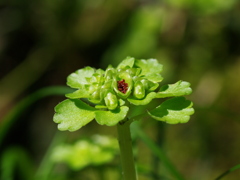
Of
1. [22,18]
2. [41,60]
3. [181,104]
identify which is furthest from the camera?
[22,18]

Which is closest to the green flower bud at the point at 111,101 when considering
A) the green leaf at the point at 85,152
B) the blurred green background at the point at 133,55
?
the green leaf at the point at 85,152

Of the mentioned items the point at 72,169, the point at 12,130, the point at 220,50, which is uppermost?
the point at 220,50

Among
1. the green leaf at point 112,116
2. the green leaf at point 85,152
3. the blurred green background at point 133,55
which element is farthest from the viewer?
the blurred green background at point 133,55

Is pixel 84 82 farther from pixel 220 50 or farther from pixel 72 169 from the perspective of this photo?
pixel 220 50

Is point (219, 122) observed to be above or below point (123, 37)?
below

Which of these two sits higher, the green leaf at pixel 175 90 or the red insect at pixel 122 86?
the red insect at pixel 122 86

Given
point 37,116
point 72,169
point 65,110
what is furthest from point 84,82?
point 37,116

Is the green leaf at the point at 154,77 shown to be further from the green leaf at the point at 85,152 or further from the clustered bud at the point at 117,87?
the green leaf at the point at 85,152

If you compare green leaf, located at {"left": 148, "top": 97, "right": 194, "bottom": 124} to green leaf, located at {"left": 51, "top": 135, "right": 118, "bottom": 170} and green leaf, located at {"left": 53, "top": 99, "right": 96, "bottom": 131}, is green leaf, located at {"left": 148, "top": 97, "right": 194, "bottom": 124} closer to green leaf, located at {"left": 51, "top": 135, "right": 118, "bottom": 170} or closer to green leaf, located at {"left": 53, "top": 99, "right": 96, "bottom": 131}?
green leaf, located at {"left": 53, "top": 99, "right": 96, "bottom": 131}
